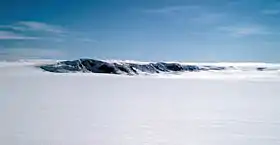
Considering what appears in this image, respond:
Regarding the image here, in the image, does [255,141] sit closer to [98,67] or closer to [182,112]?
[182,112]

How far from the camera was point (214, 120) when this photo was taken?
523cm

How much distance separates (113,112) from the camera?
594 centimetres

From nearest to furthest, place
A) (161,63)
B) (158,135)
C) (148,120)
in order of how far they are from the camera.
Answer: (158,135) → (148,120) → (161,63)

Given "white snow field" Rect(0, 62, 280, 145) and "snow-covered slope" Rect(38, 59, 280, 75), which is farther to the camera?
"snow-covered slope" Rect(38, 59, 280, 75)

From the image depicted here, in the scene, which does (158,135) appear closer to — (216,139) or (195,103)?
(216,139)

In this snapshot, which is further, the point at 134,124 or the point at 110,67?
the point at 110,67

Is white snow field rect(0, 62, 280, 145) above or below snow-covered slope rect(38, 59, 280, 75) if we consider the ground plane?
below

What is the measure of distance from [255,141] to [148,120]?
1775 millimetres

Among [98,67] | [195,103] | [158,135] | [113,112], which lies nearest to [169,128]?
[158,135]

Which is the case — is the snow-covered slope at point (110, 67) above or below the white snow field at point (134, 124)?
above

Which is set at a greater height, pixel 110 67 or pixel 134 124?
pixel 110 67

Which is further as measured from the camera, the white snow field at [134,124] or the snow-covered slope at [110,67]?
the snow-covered slope at [110,67]

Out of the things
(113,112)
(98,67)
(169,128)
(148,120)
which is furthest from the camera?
(98,67)

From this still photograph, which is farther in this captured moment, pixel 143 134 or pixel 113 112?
pixel 113 112
